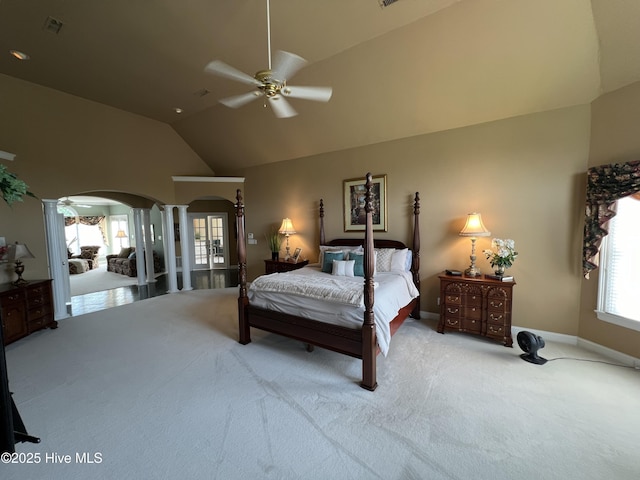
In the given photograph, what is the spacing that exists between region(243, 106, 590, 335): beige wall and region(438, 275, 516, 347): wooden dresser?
1.87ft

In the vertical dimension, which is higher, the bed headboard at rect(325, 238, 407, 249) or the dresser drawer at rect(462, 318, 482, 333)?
the bed headboard at rect(325, 238, 407, 249)

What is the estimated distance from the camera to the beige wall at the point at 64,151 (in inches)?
168

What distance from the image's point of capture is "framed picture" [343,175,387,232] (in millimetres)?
4727

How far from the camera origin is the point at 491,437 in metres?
1.96

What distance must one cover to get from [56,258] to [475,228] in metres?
7.14

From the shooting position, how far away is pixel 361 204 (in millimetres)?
5035

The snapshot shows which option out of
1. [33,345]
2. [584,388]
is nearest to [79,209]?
[33,345]

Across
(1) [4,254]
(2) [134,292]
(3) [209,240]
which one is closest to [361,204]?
(1) [4,254]

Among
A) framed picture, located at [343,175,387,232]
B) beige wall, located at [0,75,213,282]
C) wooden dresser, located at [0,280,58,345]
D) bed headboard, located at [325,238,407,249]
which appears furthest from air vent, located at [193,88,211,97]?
wooden dresser, located at [0,280,58,345]

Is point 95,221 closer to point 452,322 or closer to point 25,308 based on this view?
point 25,308

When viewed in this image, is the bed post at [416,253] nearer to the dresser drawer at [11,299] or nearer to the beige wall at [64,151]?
the beige wall at [64,151]

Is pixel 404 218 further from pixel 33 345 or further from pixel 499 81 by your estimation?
pixel 33 345

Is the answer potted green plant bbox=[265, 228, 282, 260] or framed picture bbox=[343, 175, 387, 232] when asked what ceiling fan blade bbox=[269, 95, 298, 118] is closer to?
framed picture bbox=[343, 175, 387, 232]

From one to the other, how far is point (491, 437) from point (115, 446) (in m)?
2.86
